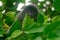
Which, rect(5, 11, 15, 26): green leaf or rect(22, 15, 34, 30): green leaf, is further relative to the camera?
rect(5, 11, 15, 26): green leaf

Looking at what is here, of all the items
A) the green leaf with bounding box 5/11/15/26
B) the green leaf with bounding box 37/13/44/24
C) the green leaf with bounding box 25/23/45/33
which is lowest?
the green leaf with bounding box 5/11/15/26

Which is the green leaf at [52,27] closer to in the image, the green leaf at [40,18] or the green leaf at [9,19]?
the green leaf at [40,18]

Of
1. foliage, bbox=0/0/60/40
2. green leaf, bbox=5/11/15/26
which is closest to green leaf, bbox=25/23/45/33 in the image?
foliage, bbox=0/0/60/40

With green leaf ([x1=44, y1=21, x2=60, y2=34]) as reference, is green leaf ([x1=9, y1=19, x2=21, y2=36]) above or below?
below

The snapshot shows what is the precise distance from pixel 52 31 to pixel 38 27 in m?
0.05

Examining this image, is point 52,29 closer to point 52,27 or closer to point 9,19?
point 52,27

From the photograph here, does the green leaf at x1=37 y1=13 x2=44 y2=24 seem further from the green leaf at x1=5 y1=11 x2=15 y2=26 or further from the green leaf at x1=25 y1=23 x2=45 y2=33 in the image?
the green leaf at x1=5 y1=11 x2=15 y2=26

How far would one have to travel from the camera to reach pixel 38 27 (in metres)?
0.39

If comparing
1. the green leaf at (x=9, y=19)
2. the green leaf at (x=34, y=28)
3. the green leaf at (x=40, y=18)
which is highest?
the green leaf at (x=40, y=18)

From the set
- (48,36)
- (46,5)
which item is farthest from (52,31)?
(46,5)

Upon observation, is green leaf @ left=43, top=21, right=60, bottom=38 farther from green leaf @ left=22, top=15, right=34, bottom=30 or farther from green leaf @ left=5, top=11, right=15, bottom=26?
green leaf @ left=5, top=11, right=15, bottom=26

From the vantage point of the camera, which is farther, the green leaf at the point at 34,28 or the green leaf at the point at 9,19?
the green leaf at the point at 9,19

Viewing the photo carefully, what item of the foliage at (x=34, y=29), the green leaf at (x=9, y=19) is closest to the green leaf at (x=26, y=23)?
the foliage at (x=34, y=29)

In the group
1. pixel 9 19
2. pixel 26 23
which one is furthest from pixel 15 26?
pixel 9 19
